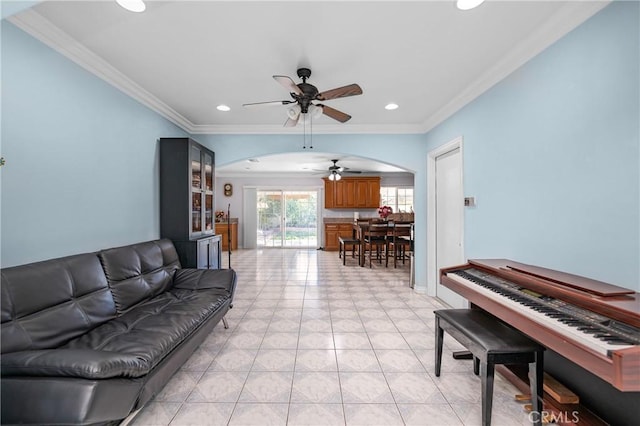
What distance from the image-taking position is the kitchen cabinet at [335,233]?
28.5 feet

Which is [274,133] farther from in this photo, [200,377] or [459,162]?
[200,377]

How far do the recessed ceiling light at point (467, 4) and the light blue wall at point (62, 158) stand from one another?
272 cm

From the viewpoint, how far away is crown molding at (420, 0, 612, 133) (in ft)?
5.40

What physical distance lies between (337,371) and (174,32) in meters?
2.78

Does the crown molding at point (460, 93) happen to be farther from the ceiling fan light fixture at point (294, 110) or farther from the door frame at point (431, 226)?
the ceiling fan light fixture at point (294, 110)

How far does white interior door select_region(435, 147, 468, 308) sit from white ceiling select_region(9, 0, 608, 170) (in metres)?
0.76

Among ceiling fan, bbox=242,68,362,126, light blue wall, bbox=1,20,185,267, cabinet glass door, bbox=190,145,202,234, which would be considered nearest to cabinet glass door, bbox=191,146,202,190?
cabinet glass door, bbox=190,145,202,234

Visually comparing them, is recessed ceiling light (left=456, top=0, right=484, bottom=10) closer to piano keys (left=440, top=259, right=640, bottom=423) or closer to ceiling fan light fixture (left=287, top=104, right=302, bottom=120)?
ceiling fan light fixture (left=287, top=104, right=302, bottom=120)

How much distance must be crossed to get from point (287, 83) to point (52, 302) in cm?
210

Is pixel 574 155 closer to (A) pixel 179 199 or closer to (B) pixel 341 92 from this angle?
(B) pixel 341 92

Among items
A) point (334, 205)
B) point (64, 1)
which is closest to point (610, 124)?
point (64, 1)

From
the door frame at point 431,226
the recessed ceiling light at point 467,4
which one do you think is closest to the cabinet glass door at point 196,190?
the recessed ceiling light at point 467,4

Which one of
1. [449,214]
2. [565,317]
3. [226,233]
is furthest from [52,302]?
[226,233]

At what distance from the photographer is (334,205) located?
28.5ft
